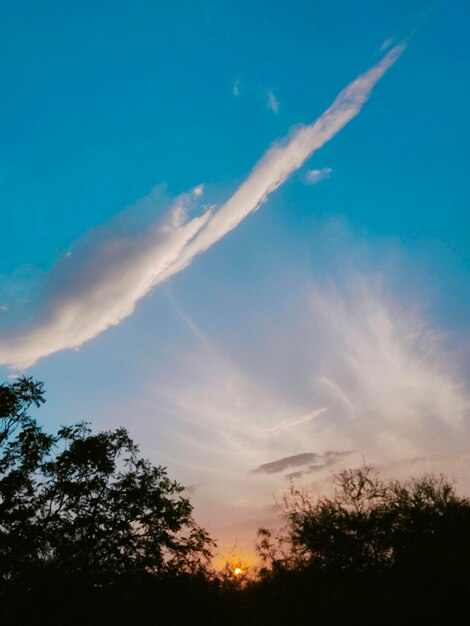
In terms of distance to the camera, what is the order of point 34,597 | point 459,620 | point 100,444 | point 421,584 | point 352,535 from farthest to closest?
point 352,535 < point 421,584 < point 100,444 < point 459,620 < point 34,597

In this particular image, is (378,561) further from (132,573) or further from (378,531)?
(132,573)

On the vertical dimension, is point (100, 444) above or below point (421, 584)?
above

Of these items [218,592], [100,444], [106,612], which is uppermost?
[100,444]

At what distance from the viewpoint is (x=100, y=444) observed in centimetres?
2400

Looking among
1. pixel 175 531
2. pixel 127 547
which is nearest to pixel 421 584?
pixel 175 531

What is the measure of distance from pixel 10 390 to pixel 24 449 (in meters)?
3.35

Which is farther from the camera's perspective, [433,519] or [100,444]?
[433,519]

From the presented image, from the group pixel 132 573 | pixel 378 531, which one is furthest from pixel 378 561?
pixel 132 573

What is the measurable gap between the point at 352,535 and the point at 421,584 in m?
12.6

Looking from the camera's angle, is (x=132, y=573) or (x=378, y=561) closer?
(x=132, y=573)

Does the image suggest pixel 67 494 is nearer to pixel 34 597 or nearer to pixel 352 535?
pixel 34 597

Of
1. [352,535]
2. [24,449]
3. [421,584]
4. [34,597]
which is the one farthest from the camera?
[352,535]

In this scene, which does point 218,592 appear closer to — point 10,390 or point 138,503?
point 138,503

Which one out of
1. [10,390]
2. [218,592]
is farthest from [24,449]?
[218,592]
